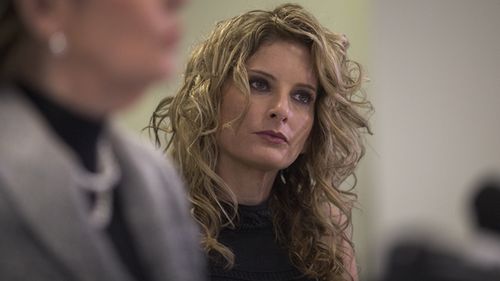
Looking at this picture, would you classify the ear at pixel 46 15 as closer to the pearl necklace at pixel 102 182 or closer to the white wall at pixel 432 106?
the pearl necklace at pixel 102 182

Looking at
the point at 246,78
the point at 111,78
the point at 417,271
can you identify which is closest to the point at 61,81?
the point at 111,78

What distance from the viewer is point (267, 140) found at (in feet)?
3.77

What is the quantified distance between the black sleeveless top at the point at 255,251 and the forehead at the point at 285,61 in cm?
24

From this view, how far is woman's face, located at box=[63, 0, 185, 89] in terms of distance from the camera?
45cm

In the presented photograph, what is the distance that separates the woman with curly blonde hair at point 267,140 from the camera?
1.17 metres

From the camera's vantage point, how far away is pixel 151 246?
51 centimetres

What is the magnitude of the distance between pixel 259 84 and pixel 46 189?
2.51 feet

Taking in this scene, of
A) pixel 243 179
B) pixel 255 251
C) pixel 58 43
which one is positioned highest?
pixel 58 43

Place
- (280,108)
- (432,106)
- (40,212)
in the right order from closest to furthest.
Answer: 1. (40,212)
2. (280,108)
3. (432,106)

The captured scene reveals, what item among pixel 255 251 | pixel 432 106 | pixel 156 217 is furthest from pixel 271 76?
pixel 432 106

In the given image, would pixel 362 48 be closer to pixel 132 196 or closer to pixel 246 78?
pixel 246 78

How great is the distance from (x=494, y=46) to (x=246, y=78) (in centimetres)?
102

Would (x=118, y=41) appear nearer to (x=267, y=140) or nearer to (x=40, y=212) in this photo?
(x=40, y=212)

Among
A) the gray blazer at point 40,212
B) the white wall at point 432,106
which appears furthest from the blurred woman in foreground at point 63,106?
the white wall at point 432,106
